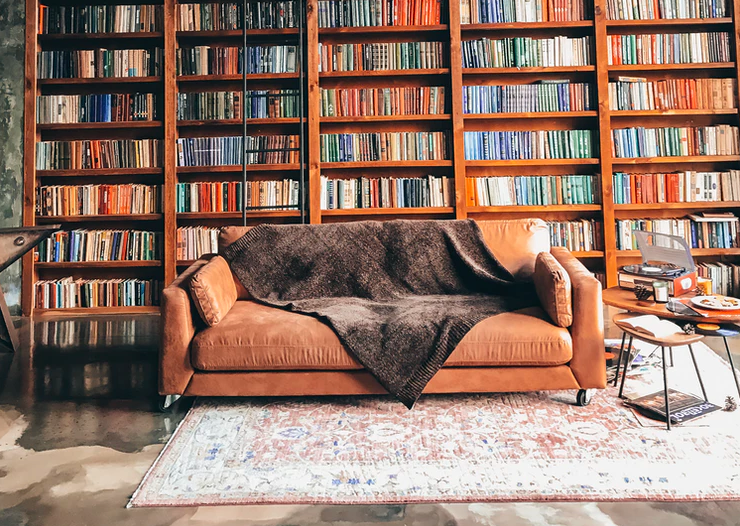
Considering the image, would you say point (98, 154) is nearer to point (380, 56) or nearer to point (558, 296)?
point (380, 56)

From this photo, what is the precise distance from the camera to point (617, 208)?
4.12 metres

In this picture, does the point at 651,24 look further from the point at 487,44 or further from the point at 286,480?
the point at 286,480

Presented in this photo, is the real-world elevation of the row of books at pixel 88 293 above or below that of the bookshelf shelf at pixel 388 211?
below

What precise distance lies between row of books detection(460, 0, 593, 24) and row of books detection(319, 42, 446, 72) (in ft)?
1.07

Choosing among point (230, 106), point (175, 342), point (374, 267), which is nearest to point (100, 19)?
point (230, 106)

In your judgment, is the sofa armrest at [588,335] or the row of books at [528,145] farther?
the row of books at [528,145]

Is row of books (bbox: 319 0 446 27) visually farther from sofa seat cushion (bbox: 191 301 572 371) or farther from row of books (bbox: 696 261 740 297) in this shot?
sofa seat cushion (bbox: 191 301 572 371)

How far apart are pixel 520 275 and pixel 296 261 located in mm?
1074

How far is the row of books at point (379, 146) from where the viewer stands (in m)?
4.13

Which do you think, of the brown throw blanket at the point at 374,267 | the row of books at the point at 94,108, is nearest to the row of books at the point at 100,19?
the row of books at the point at 94,108

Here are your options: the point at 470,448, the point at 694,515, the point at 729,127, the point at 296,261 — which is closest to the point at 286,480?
the point at 470,448

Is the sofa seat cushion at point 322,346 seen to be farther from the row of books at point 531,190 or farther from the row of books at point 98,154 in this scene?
the row of books at point 98,154

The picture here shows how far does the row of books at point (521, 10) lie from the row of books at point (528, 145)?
Answer: 0.78 m

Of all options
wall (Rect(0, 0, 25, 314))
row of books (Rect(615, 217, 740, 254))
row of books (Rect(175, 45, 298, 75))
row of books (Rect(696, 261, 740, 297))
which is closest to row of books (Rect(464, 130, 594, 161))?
row of books (Rect(615, 217, 740, 254))
